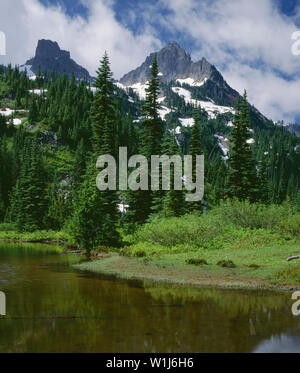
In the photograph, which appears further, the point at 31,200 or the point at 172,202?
the point at 31,200

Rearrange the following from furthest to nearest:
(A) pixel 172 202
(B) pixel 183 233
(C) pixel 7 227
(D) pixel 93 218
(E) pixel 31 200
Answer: (C) pixel 7 227
(E) pixel 31 200
(A) pixel 172 202
(D) pixel 93 218
(B) pixel 183 233

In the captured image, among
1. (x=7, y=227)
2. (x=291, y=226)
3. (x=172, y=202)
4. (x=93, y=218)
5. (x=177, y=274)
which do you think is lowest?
(x=7, y=227)

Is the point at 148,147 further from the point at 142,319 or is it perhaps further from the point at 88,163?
the point at 142,319

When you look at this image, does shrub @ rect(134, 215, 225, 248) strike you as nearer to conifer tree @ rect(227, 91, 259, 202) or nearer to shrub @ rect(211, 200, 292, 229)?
shrub @ rect(211, 200, 292, 229)

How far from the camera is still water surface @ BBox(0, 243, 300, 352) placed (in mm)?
8453

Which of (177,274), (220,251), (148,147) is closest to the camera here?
(177,274)

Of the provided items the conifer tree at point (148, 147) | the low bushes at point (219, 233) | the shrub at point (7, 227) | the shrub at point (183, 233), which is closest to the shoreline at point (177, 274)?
the low bushes at point (219, 233)

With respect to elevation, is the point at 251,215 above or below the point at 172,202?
below

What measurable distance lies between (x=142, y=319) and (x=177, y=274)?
25.0 feet

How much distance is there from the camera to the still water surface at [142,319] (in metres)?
8.45

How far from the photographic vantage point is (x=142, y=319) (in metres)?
10.6

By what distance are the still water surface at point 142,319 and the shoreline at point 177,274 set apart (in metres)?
0.99

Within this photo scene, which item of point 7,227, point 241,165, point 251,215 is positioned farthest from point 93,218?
point 7,227

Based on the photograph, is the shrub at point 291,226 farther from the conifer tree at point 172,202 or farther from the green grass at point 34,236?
the green grass at point 34,236
